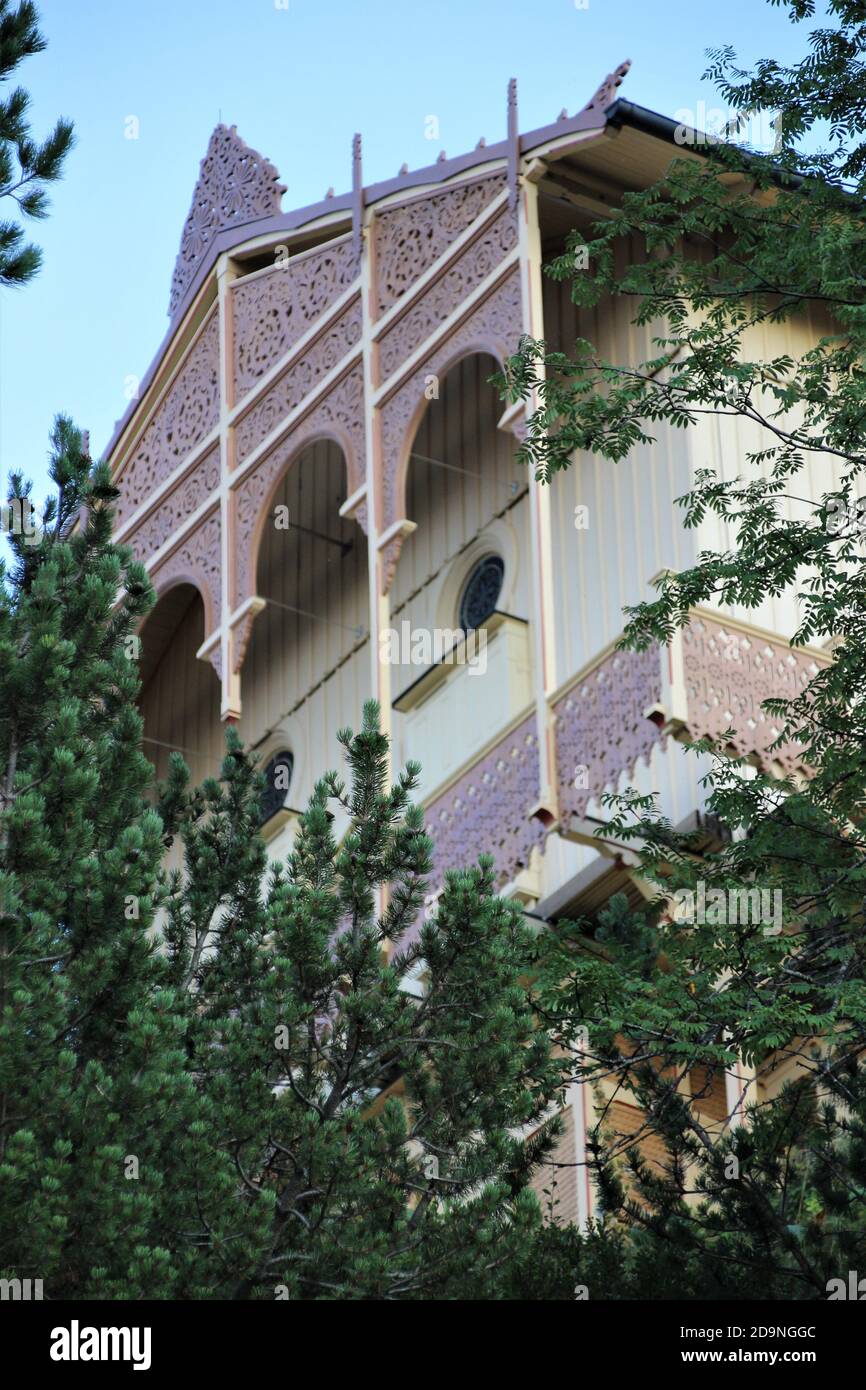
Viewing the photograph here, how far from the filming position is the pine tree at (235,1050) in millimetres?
9266

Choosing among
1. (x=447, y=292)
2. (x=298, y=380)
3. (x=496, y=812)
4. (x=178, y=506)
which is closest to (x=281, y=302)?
(x=298, y=380)

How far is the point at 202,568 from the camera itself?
731 inches

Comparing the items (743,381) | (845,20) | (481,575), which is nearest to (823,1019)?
(743,381)

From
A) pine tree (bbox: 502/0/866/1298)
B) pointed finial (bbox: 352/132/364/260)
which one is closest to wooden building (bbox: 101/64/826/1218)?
pointed finial (bbox: 352/132/364/260)

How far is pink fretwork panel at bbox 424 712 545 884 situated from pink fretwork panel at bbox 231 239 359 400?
4.34m

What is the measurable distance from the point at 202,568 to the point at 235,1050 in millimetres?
9116

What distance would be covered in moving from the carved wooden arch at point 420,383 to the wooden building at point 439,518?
0.07 feet

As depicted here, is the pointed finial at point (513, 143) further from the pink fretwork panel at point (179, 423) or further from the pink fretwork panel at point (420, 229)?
the pink fretwork panel at point (179, 423)

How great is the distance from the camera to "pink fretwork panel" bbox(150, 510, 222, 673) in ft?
59.4

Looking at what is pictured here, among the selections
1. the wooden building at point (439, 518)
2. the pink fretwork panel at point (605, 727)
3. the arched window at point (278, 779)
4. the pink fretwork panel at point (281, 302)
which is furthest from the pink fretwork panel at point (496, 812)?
the arched window at point (278, 779)

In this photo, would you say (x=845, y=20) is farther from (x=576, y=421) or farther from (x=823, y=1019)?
(x=823, y=1019)

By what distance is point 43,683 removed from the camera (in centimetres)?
1053

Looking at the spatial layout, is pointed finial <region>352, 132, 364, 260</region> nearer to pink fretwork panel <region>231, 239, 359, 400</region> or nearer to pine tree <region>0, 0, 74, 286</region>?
pink fretwork panel <region>231, 239, 359, 400</region>
